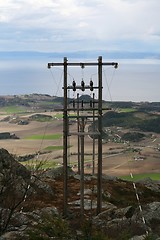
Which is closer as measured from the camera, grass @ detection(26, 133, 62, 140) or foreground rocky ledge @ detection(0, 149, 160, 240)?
foreground rocky ledge @ detection(0, 149, 160, 240)

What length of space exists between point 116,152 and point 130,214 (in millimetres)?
71801

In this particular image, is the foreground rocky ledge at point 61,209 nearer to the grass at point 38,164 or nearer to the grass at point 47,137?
the grass at point 38,164

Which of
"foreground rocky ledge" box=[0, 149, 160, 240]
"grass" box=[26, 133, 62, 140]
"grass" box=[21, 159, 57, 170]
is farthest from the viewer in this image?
"grass" box=[26, 133, 62, 140]

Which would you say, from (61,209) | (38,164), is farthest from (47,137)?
(38,164)

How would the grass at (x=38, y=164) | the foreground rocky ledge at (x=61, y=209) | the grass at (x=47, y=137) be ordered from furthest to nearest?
the grass at (x=47, y=137)
the grass at (x=38, y=164)
the foreground rocky ledge at (x=61, y=209)

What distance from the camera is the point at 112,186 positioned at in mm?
26328

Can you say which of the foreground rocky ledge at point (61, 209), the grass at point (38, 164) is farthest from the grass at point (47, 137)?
the grass at point (38, 164)

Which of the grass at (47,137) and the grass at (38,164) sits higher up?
the grass at (38,164)

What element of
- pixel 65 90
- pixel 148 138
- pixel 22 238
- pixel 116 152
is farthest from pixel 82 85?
pixel 148 138

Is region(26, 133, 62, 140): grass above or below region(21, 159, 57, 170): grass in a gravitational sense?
below

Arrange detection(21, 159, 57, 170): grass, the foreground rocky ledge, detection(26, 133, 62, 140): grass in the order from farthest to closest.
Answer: detection(26, 133, 62, 140): grass, detection(21, 159, 57, 170): grass, the foreground rocky ledge

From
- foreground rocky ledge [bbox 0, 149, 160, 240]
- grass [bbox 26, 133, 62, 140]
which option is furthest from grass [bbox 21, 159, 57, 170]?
grass [bbox 26, 133, 62, 140]

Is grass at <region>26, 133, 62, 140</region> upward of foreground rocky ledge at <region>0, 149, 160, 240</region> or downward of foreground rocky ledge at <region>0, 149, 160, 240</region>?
downward

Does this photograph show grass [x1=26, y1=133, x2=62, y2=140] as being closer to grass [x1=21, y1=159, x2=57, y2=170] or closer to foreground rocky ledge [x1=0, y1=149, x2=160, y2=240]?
foreground rocky ledge [x1=0, y1=149, x2=160, y2=240]
